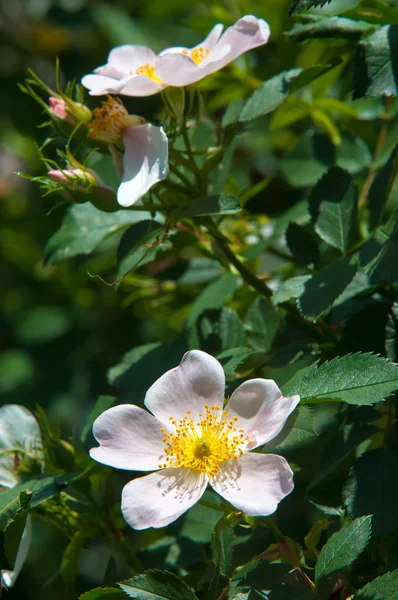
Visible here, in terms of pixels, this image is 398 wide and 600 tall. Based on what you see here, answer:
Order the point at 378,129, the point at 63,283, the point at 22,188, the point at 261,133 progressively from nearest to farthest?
1. the point at 378,129
2. the point at 261,133
3. the point at 63,283
4. the point at 22,188

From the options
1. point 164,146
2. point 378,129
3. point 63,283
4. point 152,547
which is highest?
point 164,146

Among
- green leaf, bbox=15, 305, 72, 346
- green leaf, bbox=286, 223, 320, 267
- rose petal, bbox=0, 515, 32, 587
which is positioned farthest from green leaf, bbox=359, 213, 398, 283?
green leaf, bbox=15, 305, 72, 346

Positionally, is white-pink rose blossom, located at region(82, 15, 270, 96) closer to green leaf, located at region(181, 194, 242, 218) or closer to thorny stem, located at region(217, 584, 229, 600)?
green leaf, located at region(181, 194, 242, 218)

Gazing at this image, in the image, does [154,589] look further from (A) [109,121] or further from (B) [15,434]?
(A) [109,121]

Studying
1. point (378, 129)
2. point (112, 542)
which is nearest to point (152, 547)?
point (112, 542)

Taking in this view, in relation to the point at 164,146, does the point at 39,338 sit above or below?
below

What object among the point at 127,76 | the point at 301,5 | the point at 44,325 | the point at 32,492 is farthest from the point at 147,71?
the point at 44,325

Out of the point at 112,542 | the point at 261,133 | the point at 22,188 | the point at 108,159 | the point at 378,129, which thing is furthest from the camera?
the point at 22,188

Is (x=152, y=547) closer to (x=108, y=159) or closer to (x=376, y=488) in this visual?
(x=376, y=488)
